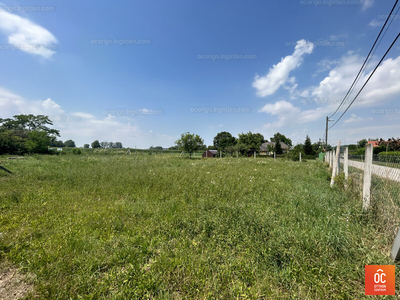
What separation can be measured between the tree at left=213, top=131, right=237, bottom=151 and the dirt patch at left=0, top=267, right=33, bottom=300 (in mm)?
65790

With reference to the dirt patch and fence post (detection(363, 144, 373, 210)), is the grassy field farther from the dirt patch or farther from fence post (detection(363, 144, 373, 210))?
fence post (detection(363, 144, 373, 210))

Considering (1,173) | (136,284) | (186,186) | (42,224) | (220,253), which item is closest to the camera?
(136,284)

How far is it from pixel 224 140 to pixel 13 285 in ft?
227

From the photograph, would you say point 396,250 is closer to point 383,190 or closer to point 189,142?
point 383,190

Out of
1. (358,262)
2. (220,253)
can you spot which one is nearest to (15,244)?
(220,253)

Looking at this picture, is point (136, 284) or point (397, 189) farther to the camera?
point (397, 189)

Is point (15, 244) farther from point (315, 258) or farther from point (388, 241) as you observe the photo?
point (388, 241)

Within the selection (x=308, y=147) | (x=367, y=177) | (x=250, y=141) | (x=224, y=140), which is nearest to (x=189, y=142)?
(x=367, y=177)

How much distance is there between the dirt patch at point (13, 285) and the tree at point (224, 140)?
Answer: 216ft

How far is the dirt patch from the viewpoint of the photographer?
1.87 meters

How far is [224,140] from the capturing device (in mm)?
69625

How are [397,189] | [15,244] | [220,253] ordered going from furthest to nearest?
[397,189] < [15,244] < [220,253]

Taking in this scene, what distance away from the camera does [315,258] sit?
2.24 m

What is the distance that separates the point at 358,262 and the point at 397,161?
2.29 metres
